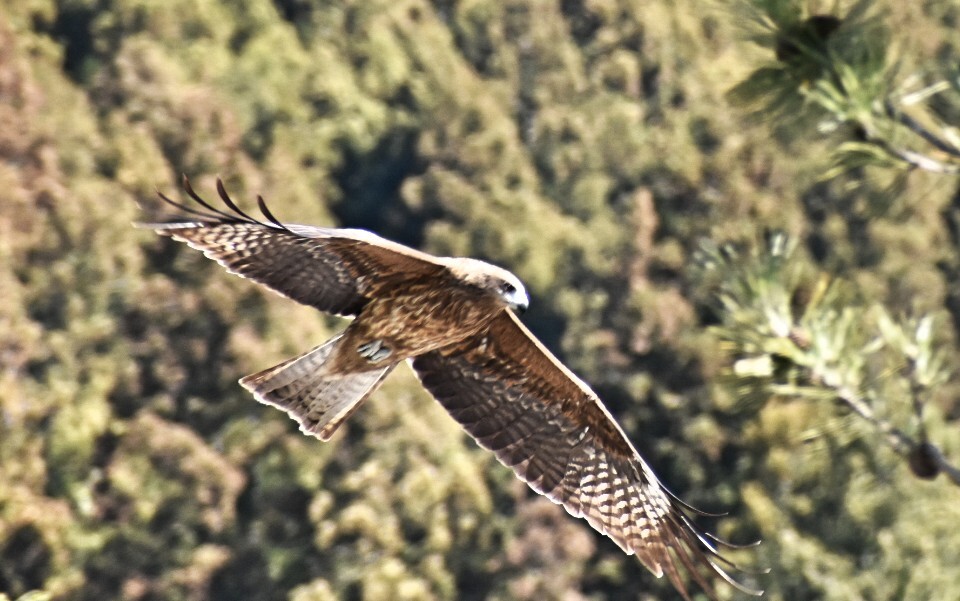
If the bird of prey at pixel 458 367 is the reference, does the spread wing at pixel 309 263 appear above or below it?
above

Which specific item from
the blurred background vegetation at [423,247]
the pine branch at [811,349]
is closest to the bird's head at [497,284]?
the pine branch at [811,349]

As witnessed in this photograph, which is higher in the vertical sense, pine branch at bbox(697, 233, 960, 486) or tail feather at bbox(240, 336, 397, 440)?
tail feather at bbox(240, 336, 397, 440)

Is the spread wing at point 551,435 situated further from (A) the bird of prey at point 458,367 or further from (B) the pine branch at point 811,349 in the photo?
(B) the pine branch at point 811,349

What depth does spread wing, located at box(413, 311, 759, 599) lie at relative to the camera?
6.65 meters

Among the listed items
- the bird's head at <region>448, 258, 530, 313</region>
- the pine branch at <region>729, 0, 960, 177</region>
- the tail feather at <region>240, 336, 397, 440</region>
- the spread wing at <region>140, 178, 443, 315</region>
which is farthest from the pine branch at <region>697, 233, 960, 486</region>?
the tail feather at <region>240, 336, 397, 440</region>

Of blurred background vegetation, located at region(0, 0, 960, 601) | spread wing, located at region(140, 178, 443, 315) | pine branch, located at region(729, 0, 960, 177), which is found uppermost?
spread wing, located at region(140, 178, 443, 315)

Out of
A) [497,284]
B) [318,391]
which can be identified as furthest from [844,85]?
[318,391]

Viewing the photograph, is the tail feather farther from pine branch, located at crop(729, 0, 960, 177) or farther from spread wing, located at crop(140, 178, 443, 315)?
pine branch, located at crop(729, 0, 960, 177)

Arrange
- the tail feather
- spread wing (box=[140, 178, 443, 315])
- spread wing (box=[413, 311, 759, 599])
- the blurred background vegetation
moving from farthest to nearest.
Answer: the blurred background vegetation < spread wing (box=[413, 311, 759, 599]) < the tail feather < spread wing (box=[140, 178, 443, 315])

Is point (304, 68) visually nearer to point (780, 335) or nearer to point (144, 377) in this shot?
point (144, 377)


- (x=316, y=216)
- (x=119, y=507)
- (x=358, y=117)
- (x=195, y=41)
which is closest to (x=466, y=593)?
(x=119, y=507)

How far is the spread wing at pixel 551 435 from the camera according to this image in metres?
6.65

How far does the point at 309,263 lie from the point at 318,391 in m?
0.64

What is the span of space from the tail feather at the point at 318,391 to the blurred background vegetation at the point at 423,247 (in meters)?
3.73
